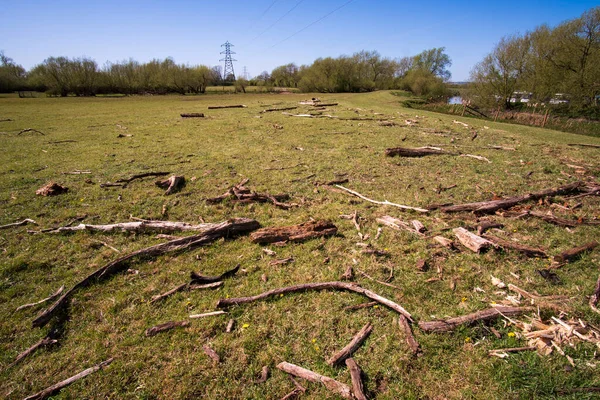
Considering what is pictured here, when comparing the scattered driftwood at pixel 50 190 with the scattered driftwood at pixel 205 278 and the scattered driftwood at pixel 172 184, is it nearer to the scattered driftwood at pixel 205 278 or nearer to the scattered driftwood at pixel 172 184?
the scattered driftwood at pixel 172 184

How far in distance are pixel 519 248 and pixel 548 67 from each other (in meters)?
47.0

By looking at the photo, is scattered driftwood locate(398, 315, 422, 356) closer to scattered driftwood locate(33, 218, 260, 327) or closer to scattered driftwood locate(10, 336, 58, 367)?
scattered driftwood locate(33, 218, 260, 327)

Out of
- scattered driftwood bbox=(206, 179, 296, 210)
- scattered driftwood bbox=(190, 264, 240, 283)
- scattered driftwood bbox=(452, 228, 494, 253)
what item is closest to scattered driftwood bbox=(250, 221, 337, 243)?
scattered driftwood bbox=(190, 264, 240, 283)

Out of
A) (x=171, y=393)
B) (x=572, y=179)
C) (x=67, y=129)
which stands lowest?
(x=171, y=393)

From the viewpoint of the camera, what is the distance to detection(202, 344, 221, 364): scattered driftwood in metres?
3.39

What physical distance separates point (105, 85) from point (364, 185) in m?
79.4

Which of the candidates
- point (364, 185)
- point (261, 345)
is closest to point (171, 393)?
point (261, 345)

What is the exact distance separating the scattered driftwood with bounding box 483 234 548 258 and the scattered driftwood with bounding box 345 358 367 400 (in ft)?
13.5

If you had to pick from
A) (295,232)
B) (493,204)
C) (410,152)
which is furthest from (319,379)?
(410,152)

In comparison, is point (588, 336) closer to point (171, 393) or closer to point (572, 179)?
point (171, 393)

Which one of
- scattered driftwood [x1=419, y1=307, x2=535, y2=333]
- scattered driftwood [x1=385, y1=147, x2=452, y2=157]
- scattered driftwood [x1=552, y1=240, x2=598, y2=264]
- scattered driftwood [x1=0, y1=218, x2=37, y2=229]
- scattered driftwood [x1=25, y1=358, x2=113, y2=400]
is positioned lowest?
scattered driftwood [x1=25, y1=358, x2=113, y2=400]

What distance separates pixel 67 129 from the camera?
66.2ft

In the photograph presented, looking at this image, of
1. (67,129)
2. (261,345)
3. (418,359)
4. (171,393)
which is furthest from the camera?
(67,129)

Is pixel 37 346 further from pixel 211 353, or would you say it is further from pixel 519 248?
pixel 519 248
